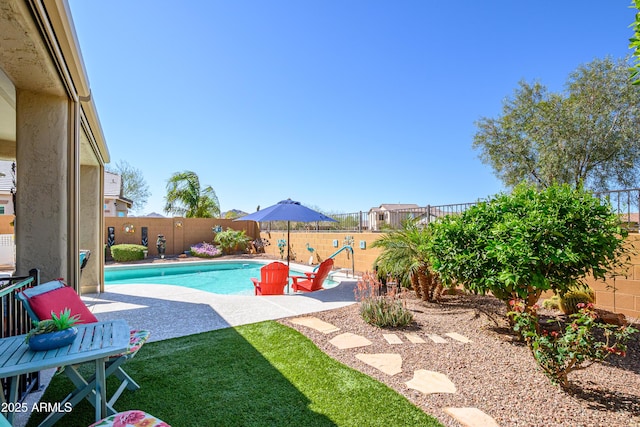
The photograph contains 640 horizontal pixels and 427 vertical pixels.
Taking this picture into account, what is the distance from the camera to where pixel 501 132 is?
1805 cm

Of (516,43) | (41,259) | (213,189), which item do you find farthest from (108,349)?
→ (213,189)

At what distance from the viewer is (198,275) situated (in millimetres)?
12562

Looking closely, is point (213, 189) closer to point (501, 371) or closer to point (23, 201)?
point (23, 201)

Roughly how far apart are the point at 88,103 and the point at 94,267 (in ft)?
14.4

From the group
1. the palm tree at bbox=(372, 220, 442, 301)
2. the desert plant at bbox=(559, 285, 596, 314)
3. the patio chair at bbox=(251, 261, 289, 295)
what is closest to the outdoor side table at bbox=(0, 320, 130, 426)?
the palm tree at bbox=(372, 220, 442, 301)

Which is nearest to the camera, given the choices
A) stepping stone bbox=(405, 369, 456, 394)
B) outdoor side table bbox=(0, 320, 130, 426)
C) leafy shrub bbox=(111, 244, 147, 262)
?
outdoor side table bbox=(0, 320, 130, 426)

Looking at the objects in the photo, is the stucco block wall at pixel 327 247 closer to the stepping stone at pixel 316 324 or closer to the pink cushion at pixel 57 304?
the stepping stone at pixel 316 324

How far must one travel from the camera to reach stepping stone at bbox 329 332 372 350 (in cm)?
389

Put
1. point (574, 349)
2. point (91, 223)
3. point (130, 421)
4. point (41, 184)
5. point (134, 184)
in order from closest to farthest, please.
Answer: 1. point (130, 421)
2. point (574, 349)
3. point (41, 184)
4. point (91, 223)
5. point (134, 184)

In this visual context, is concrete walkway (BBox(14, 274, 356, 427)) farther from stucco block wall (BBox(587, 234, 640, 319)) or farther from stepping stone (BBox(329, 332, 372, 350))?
stucco block wall (BBox(587, 234, 640, 319))

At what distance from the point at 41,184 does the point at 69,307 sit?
4.81 ft

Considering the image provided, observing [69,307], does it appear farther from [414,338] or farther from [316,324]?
[414,338]

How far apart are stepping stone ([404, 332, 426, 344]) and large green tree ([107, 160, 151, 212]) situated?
1445 inches

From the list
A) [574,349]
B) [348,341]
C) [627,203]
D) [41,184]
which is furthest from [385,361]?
[627,203]
